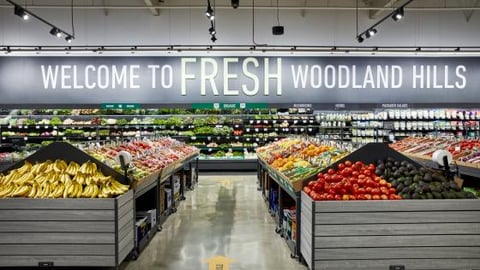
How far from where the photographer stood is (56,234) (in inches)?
166

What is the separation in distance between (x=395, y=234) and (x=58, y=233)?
309cm

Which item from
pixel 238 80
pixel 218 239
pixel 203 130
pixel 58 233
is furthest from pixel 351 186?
pixel 238 80

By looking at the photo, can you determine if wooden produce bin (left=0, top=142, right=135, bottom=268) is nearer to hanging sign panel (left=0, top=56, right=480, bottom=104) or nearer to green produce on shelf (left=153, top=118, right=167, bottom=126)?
green produce on shelf (left=153, top=118, right=167, bottom=126)

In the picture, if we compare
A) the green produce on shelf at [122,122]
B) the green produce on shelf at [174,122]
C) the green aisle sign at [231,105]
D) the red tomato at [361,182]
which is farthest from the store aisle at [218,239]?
the green produce on shelf at [122,122]

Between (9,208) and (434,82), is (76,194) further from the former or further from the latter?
(434,82)

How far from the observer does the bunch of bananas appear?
4406 mm

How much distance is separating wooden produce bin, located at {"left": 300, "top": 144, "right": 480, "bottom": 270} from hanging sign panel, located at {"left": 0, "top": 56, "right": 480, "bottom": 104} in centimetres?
998

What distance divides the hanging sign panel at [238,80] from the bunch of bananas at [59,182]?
902cm

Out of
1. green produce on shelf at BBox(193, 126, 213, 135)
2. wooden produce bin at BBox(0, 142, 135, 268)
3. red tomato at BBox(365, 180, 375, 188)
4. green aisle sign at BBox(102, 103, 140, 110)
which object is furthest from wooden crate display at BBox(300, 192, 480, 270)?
green aisle sign at BBox(102, 103, 140, 110)

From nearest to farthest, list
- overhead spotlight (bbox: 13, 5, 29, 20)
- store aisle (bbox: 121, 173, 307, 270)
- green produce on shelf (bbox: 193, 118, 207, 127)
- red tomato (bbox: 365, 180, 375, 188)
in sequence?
red tomato (bbox: 365, 180, 375, 188), store aisle (bbox: 121, 173, 307, 270), overhead spotlight (bbox: 13, 5, 29, 20), green produce on shelf (bbox: 193, 118, 207, 127)

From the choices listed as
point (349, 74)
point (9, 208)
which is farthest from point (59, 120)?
point (9, 208)

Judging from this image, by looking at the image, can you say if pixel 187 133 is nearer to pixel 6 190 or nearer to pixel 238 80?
pixel 238 80

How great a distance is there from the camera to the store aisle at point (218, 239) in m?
4.77

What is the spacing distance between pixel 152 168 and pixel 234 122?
7.52 metres
